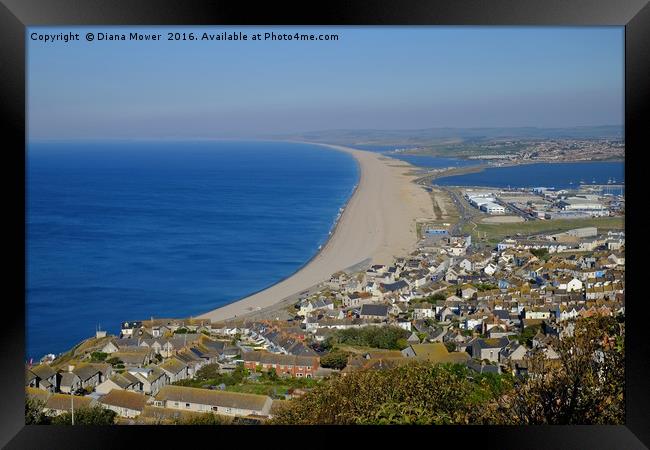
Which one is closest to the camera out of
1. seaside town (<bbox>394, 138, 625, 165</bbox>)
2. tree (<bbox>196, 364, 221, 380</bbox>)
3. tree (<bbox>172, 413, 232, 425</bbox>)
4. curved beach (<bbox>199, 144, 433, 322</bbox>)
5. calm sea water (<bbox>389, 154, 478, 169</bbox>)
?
tree (<bbox>172, 413, 232, 425</bbox>)

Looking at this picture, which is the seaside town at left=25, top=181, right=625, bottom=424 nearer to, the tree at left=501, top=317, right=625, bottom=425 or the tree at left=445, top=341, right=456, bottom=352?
the tree at left=445, top=341, right=456, bottom=352

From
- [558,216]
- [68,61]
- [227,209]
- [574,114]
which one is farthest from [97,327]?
[574,114]

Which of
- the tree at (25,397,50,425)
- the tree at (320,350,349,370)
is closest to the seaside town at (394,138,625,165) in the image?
the tree at (320,350,349,370)

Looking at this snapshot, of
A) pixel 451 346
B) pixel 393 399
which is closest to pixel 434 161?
pixel 451 346

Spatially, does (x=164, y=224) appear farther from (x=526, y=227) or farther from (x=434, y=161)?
(x=526, y=227)

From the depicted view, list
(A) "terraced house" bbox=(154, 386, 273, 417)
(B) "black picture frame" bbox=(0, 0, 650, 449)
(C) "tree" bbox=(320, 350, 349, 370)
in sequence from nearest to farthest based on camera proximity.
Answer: (B) "black picture frame" bbox=(0, 0, 650, 449) → (A) "terraced house" bbox=(154, 386, 273, 417) → (C) "tree" bbox=(320, 350, 349, 370)

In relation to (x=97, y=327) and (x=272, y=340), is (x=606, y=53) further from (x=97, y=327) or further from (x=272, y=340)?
(x=97, y=327)

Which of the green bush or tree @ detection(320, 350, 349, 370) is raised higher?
the green bush
